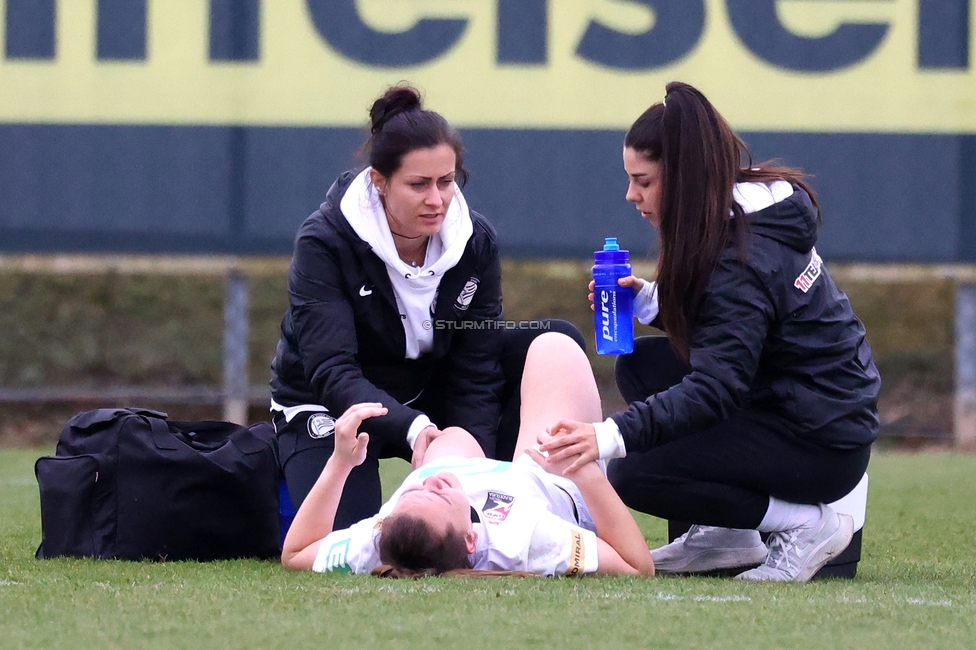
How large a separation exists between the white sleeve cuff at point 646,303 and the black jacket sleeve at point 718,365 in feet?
1.24

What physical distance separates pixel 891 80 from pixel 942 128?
34 centimetres

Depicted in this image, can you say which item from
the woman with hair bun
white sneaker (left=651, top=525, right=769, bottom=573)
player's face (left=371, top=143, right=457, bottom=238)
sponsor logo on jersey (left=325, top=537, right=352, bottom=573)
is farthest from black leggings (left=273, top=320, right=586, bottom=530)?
white sneaker (left=651, top=525, right=769, bottom=573)

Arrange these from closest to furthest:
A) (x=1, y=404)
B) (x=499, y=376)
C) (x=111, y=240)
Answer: (x=499, y=376), (x=111, y=240), (x=1, y=404)

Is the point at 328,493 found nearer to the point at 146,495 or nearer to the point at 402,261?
the point at 146,495

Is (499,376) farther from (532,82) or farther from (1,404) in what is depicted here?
(1,404)

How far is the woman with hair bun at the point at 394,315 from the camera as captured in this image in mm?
3506

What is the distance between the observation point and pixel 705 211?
122 inches

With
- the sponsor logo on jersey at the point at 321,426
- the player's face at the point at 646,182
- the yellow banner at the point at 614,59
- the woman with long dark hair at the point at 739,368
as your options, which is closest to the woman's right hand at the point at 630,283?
the woman with long dark hair at the point at 739,368

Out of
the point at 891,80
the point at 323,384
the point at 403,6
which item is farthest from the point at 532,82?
the point at 323,384

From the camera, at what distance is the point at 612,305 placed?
3.44 m

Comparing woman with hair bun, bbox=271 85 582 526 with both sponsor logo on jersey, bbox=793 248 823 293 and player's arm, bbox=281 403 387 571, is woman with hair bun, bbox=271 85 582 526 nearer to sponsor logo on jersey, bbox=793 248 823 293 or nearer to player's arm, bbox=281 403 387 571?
player's arm, bbox=281 403 387 571

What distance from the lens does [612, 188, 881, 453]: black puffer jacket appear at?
3033mm

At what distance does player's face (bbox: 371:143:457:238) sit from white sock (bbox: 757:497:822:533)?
1.11m

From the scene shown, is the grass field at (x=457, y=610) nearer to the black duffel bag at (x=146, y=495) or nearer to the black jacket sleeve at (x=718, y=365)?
the black duffel bag at (x=146, y=495)
